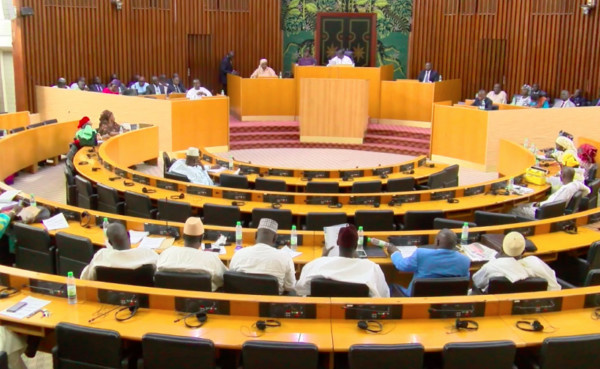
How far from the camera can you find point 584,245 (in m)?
6.57

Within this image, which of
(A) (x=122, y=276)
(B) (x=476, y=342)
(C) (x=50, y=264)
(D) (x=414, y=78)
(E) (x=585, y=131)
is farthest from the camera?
(D) (x=414, y=78)

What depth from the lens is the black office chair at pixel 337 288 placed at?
483cm

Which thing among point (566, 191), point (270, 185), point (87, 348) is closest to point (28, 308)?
point (87, 348)

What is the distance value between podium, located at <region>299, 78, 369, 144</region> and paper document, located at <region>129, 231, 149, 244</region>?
8876 mm

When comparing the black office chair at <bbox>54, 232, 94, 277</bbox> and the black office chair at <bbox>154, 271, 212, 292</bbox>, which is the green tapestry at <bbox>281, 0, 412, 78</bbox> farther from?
the black office chair at <bbox>154, 271, 212, 292</bbox>

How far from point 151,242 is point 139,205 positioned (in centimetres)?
172

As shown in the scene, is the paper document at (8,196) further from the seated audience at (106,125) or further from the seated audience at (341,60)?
the seated audience at (341,60)

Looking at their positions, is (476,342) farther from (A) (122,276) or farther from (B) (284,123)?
(B) (284,123)

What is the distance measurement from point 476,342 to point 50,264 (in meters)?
4.23

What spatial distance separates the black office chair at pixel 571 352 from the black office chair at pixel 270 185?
16.7 ft

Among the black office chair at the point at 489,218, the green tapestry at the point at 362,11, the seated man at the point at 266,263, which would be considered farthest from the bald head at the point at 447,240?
the green tapestry at the point at 362,11

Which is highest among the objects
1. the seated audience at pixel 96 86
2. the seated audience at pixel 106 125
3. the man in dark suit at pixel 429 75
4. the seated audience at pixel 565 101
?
the man in dark suit at pixel 429 75

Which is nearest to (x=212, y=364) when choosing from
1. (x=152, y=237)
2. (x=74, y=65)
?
(x=152, y=237)

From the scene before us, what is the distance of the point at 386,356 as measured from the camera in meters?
3.97
